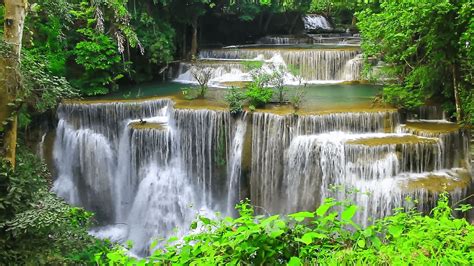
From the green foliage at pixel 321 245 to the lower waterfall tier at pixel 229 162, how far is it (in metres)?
5.13

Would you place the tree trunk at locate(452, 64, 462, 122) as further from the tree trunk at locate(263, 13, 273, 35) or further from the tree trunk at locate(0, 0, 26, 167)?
the tree trunk at locate(263, 13, 273, 35)

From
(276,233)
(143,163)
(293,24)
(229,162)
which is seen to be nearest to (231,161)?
(229,162)

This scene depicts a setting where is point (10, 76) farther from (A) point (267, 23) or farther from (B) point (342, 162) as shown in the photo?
(A) point (267, 23)

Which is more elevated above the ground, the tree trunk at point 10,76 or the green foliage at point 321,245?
the tree trunk at point 10,76

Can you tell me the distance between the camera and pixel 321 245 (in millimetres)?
2834

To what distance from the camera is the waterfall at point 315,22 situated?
86.4ft

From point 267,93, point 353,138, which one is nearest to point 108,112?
point 267,93

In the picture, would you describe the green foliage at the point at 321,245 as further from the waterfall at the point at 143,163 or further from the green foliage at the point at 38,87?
the waterfall at the point at 143,163

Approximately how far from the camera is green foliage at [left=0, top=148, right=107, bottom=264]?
5.08 m

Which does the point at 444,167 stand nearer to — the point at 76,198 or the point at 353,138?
the point at 353,138

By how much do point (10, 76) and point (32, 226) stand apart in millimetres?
2042

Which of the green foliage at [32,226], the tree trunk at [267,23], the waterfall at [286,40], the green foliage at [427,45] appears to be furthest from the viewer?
the tree trunk at [267,23]

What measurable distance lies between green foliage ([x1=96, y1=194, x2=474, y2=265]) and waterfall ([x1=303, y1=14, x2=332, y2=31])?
24.2 metres

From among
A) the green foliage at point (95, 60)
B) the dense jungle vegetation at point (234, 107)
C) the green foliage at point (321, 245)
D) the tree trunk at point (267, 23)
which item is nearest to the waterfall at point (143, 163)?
the dense jungle vegetation at point (234, 107)
